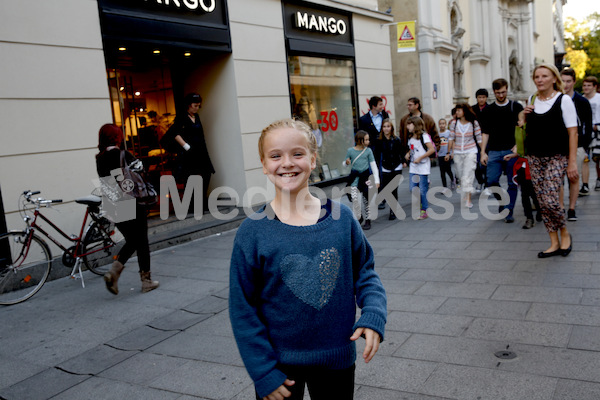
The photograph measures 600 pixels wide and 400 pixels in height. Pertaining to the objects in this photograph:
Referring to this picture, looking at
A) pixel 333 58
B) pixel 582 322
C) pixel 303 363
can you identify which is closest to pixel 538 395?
pixel 582 322

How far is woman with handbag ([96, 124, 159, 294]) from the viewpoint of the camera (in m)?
5.65

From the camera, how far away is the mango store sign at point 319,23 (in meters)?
11.4

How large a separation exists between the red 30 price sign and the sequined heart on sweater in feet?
35.6

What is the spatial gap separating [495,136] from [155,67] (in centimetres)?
618

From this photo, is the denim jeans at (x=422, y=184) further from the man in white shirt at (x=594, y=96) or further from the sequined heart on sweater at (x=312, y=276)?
the sequined heart on sweater at (x=312, y=276)

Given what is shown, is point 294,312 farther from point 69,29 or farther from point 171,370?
point 69,29

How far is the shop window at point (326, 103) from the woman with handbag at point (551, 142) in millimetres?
6257

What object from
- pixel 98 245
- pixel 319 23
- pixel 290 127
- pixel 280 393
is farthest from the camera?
pixel 319 23

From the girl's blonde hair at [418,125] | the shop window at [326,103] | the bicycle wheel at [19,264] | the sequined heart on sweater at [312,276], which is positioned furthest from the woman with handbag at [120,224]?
the shop window at [326,103]

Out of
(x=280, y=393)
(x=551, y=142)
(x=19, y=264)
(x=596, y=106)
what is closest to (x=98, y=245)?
(x=19, y=264)

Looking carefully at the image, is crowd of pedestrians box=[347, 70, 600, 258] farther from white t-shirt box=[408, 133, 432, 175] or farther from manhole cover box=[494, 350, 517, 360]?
manhole cover box=[494, 350, 517, 360]

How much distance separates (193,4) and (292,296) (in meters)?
8.03

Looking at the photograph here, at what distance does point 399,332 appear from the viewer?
4180 mm

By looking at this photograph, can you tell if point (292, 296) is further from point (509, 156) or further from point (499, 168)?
point (499, 168)
